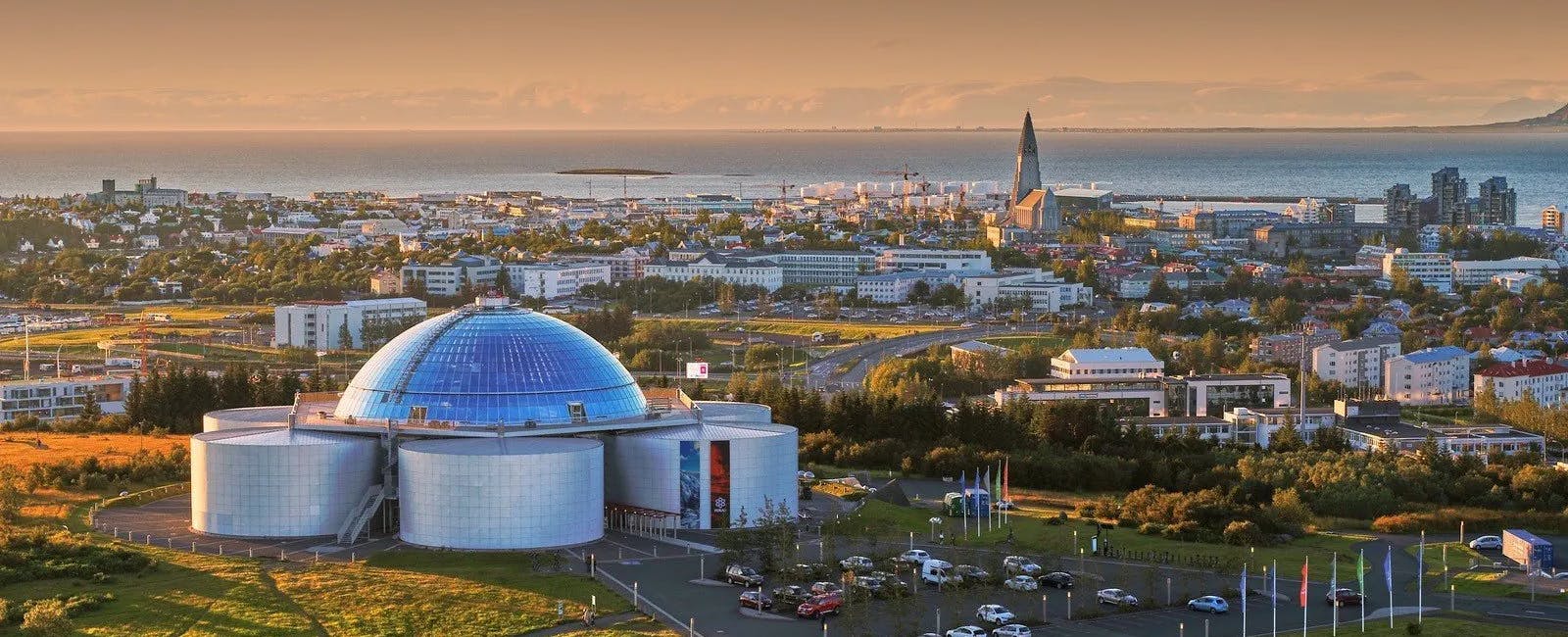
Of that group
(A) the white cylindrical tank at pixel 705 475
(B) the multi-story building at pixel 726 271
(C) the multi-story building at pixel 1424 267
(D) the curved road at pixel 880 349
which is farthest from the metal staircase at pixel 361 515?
(C) the multi-story building at pixel 1424 267

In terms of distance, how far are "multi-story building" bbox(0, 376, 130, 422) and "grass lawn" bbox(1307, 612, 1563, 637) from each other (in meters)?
43.7

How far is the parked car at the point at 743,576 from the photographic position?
37.7m

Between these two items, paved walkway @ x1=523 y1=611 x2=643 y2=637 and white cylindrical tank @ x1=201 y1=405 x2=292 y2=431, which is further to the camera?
white cylindrical tank @ x1=201 y1=405 x2=292 y2=431

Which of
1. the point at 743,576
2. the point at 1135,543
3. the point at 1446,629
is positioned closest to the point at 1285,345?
the point at 1135,543

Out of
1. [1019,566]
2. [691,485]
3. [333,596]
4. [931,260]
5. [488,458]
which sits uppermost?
[931,260]

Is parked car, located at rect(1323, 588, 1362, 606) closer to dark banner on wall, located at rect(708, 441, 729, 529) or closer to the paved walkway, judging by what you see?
the paved walkway

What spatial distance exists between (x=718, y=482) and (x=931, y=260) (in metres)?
82.0

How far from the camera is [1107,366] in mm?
74062

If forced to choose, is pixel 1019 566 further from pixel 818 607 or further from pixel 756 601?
pixel 756 601

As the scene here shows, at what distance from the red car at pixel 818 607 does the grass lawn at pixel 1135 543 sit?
19.0 ft

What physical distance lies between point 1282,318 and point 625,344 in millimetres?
32106

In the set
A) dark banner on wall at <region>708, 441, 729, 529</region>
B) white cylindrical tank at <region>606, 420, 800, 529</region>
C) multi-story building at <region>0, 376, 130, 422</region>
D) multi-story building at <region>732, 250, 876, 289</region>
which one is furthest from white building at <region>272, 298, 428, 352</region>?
dark banner on wall at <region>708, 441, 729, 529</region>

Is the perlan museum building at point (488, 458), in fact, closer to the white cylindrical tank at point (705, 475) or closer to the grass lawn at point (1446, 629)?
the white cylindrical tank at point (705, 475)

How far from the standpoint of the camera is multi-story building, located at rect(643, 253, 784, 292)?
11744 cm
